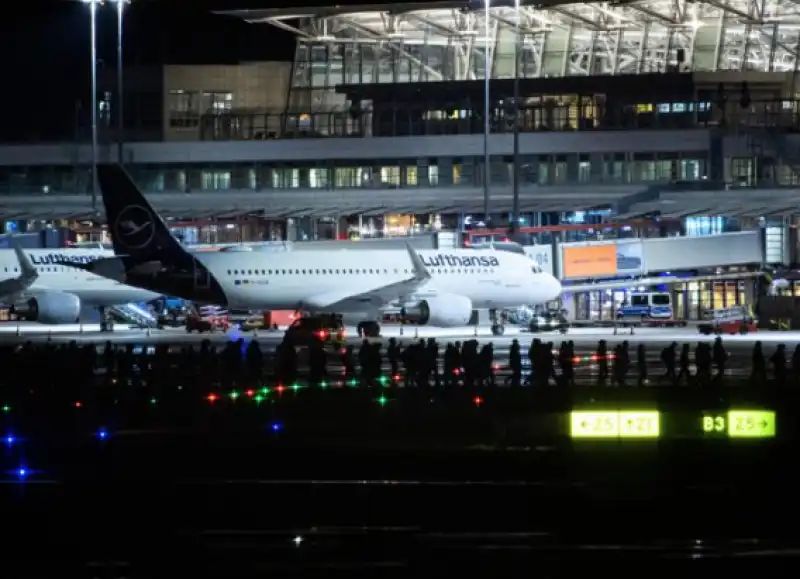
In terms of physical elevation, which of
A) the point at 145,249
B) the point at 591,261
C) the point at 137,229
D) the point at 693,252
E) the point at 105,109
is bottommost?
the point at 591,261

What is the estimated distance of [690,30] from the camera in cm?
12488

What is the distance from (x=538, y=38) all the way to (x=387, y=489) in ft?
353

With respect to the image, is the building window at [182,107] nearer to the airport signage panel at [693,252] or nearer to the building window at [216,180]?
the building window at [216,180]

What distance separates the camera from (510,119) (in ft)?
379

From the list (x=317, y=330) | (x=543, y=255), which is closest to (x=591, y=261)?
(x=543, y=255)

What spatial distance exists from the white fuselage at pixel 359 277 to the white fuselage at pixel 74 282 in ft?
30.8

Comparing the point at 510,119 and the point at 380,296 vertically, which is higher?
the point at 510,119

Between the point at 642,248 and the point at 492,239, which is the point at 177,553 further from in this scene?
the point at 492,239

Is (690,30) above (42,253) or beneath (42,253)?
above

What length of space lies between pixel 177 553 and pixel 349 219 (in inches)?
3602

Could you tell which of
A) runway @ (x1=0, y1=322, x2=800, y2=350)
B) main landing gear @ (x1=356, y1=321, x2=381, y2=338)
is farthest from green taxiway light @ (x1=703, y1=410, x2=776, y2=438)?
main landing gear @ (x1=356, y1=321, x2=381, y2=338)

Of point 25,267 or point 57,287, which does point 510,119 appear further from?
point 25,267

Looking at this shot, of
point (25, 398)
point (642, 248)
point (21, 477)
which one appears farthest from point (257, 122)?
point (21, 477)

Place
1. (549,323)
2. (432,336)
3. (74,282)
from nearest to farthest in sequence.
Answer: (432,336), (549,323), (74,282)
